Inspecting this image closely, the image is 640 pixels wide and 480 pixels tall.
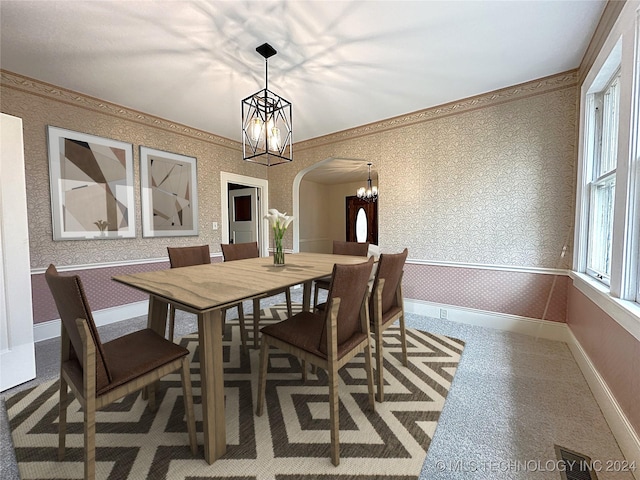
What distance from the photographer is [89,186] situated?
284cm

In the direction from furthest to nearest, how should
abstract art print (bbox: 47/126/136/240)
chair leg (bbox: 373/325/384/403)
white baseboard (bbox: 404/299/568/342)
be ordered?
abstract art print (bbox: 47/126/136/240)
white baseboard (bbox: 404/299/568/342)
chair leg (bbox: 373/325/384/403)

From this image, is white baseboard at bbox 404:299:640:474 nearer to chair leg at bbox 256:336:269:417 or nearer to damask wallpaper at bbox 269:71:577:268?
damask wallpaper at bbox 269:71:577:268

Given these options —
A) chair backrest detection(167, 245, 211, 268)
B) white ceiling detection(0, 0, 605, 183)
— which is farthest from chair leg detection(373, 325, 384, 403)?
white ceiling detection(0, 0, 605, 183)

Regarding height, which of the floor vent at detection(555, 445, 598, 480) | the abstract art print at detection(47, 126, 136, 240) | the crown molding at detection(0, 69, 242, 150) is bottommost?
the floor vent at detection(555, 445, 598, 480)

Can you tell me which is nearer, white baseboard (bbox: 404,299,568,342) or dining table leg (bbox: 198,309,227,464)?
dining table leg (bbox: 198,309,227,464)

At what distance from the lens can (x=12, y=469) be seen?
3.87ft

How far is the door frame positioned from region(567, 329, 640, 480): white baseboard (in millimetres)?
4214

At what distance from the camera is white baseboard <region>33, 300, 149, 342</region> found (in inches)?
100

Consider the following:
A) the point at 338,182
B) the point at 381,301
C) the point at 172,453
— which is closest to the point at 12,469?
the point at 172,453

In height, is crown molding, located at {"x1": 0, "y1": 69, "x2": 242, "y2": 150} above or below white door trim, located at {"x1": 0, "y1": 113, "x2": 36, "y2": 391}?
above

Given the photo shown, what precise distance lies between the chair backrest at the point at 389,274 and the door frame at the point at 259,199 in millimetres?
3125

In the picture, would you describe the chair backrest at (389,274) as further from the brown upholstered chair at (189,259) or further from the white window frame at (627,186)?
the brown upholstered chair at (189,259)

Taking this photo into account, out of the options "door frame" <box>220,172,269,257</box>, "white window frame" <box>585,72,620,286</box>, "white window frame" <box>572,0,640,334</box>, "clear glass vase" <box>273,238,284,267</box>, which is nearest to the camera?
"white window frame" <box>572,0,640,334</box>

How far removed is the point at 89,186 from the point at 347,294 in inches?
126
